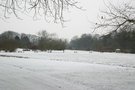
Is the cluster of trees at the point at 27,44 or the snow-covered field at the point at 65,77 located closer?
the snow-covered field at the point at 65,77

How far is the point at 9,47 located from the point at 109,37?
6665cm

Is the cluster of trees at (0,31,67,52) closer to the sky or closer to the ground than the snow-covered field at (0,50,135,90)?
closer to the sky

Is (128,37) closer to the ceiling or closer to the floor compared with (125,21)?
closer to the floor

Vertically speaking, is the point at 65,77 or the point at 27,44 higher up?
the point at 27,44

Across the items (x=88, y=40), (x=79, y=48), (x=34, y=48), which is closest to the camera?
(x=34, y=48)

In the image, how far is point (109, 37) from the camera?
44.2 ft

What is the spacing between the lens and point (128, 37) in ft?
44.9

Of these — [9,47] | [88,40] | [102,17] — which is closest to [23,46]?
[9,47]

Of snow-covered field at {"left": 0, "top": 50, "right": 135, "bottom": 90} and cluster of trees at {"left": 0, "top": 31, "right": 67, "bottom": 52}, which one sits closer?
snow-covered field at {"left": 0, "top": 50, "right": 135, "bottom": 90}

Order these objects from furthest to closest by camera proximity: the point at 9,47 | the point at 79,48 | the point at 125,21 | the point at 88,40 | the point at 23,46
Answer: the point at 79,48 → the point at 88,40 → the point at 23,46 → the point at 9,47 → the point at 125,21

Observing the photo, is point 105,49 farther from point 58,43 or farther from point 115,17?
point 115,17

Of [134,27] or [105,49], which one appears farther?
[105,49]

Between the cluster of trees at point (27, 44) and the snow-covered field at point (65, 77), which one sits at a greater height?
the cluster of trees at point (27, 44)

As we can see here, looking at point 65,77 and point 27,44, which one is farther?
point 27,44
